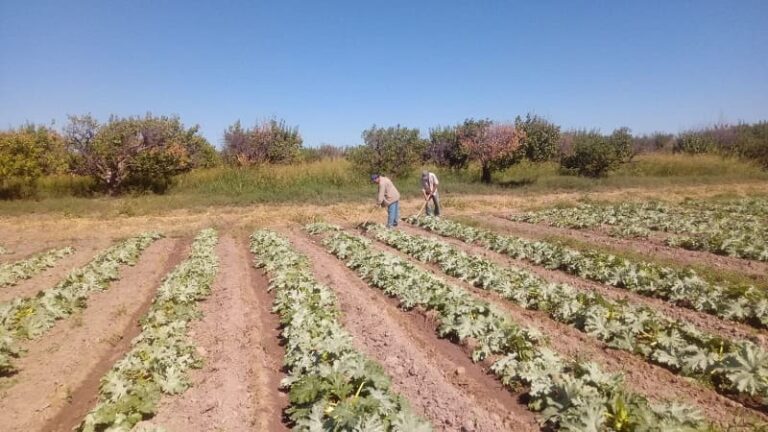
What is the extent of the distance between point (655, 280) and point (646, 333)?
Result: 8.21ft

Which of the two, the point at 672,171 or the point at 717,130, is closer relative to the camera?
the point at 672,171

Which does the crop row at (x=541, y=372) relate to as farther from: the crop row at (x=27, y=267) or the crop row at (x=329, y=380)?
the crop row at (x=27, y=267)

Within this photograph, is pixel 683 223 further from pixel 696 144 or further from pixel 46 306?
pixel 696 144

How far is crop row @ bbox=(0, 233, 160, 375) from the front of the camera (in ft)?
21.1

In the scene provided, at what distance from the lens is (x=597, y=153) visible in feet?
99.5

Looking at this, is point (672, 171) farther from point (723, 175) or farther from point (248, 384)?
point (248, 384)

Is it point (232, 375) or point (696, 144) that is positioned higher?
point (696, 144)

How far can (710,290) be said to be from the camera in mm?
7375

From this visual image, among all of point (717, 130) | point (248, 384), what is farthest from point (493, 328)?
point (717, 130)

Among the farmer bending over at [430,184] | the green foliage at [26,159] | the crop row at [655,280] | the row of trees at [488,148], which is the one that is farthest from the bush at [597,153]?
the green foliage at [26,159]

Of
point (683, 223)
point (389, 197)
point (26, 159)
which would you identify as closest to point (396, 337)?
point (389, 197)

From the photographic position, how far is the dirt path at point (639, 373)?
14.9ft

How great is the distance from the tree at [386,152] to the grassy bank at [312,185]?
28.4 inches

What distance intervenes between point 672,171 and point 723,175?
3038 millimetres
